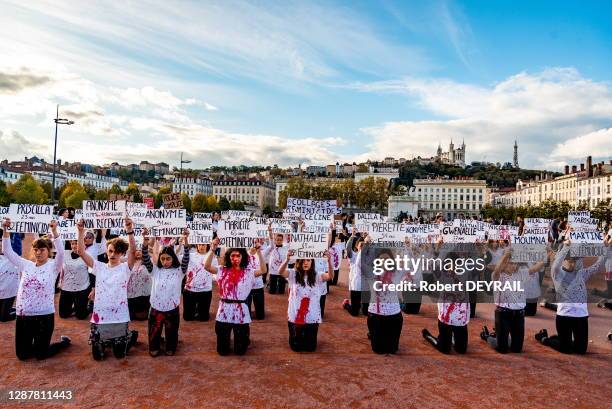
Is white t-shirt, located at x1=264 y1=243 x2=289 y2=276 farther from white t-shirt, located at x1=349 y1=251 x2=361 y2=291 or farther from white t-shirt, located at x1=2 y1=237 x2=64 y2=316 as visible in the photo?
white t-shirt, located at x1=2 y1=237 x2=64 y2=316

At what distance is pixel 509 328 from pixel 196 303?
6.72 metres

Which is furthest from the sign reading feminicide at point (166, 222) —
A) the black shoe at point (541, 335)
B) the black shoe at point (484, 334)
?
the black shoe at point (541, 335)

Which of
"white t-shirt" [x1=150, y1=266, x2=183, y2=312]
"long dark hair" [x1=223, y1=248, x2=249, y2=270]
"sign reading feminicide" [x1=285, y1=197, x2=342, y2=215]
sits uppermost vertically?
"sign reading feminicide" [x1=285, y1=197, x2=342, y2=215]

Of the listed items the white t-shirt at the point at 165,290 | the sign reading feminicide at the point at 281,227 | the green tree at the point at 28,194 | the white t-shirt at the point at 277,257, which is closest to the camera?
the white t-shirt at the point at 165,290

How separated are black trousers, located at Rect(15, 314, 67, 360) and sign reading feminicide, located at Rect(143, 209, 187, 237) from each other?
270 cm

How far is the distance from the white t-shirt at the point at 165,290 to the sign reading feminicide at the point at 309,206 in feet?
40.6

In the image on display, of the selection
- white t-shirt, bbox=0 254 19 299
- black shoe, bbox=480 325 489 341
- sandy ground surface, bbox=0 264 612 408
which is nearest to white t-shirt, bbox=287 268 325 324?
sandy ground surface, bbox=0 264 612 408

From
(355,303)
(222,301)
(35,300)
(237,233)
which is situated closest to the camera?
(35,300)

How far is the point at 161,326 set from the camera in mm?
7969

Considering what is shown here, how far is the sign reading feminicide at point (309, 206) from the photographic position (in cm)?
2039

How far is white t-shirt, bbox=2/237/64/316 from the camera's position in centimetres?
730

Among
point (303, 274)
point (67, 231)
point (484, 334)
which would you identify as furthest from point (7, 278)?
point (484, 334)

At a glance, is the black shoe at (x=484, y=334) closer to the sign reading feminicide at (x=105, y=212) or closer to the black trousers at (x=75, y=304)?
the sign reading feminicide at (x=105, y=212)

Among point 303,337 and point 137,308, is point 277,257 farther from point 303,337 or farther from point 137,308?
point 303,337
